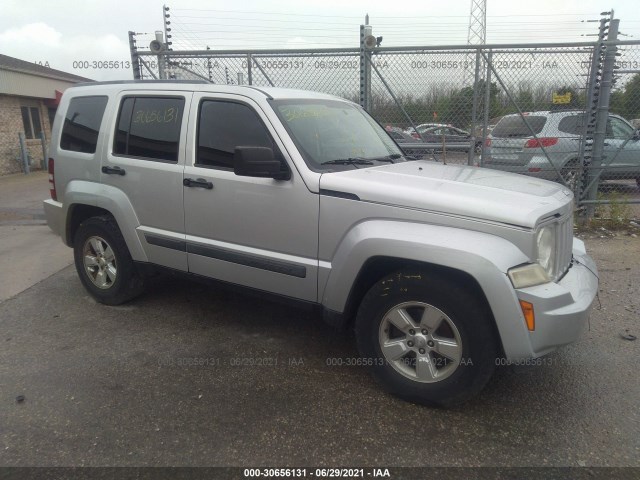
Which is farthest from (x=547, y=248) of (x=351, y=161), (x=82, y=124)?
(x=82, y=124)

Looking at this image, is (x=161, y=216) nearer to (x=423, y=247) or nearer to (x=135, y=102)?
(x=135, y=102)

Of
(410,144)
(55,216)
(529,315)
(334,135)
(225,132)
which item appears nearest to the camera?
(529,315)

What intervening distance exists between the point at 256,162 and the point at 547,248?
1797 millimetres

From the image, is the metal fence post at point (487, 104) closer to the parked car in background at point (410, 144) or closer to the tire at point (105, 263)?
the parked car in background at point (410, 144)

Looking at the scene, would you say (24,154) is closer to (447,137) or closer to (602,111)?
(447,137)

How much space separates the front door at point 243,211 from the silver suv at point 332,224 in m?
0.01

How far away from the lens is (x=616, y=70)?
21.6 ft

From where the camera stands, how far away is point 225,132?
3574 millimetres

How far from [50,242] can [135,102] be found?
3.84m

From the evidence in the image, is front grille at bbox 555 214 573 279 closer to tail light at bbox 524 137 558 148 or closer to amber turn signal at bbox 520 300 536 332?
amber turn signal at bbox 520 300 536 332

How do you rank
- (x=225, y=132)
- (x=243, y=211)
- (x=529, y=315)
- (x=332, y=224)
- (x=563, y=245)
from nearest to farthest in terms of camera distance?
1. (x=529, y=315)
2. (x=563, y=245)
3. (x=332, y=224)
4. (x=243, y=211)
5. (x=225, y=132)

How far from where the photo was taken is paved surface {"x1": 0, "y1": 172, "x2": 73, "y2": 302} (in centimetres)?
539

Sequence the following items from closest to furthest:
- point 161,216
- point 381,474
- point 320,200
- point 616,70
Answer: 1. point 381,474
2. point 320,200
3. point 161,216
4. point 616,70

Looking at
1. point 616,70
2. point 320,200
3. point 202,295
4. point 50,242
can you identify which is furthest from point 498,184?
point 50,242
